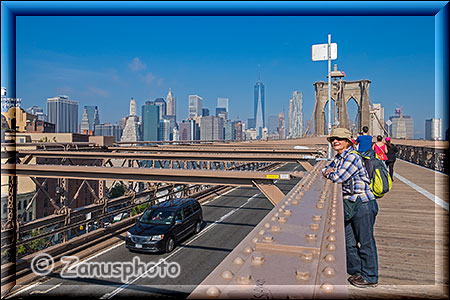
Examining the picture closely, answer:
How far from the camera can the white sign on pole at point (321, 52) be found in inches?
349

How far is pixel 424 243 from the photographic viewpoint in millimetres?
4852

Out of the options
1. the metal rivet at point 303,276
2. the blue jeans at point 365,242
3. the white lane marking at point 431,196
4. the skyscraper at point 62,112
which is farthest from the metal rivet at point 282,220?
the skyscraper at point 62,112

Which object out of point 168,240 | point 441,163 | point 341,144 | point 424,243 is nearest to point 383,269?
point 424,243

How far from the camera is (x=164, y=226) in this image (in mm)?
12195

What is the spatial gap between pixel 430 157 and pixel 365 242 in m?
17.4

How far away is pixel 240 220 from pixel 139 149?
21.1 feet

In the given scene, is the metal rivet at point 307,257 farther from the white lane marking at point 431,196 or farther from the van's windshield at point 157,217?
the van's windshield at point 157,217

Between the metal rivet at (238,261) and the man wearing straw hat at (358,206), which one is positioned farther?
the man wearing straw hat at (358,206)

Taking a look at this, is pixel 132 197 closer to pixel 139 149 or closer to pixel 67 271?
pixel 139 149

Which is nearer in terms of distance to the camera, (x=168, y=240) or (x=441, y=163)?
(x=168, y=240)

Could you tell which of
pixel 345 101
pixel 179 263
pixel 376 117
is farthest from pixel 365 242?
pixel 345 101

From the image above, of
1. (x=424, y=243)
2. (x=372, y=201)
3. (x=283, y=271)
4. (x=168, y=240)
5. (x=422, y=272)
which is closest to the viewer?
(x=283, y=271)

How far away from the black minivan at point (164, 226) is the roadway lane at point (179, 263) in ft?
1.28

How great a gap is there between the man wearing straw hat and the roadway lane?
6313 millimetres
